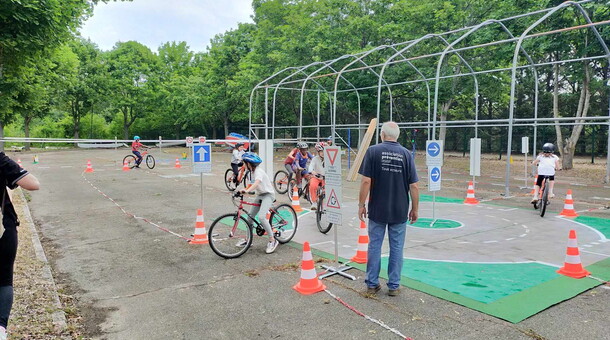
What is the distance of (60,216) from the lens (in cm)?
1015

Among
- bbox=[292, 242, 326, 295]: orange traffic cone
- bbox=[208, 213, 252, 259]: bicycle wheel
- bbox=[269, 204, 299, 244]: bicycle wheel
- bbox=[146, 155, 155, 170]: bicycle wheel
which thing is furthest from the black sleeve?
bbox=[146, 155, 155, 170]: bicycle wheel

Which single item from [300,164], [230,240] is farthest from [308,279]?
[300,164]

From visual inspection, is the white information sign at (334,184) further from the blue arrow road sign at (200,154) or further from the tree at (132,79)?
the tree at (132,79)

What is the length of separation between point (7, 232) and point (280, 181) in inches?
420

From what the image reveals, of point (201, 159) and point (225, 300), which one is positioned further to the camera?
point (201, 159)

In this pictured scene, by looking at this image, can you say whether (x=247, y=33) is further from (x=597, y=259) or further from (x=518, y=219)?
(x=597, y=259)

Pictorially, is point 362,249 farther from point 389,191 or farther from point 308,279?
point 389,191

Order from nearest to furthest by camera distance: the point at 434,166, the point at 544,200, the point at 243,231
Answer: the point at 243,231 < the point at 434,166 < the point at 544,200

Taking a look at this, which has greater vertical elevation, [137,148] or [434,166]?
[137,148]

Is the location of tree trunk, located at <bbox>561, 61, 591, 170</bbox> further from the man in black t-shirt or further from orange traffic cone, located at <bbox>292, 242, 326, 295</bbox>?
orange traffic cone, located at <bbox>292, 242, 326, 295</bbox>

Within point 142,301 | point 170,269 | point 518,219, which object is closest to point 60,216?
point 170,269

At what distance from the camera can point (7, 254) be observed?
11.1ft

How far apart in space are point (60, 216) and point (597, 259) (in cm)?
1044

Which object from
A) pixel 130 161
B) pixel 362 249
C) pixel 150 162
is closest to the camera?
pixel 362 249
